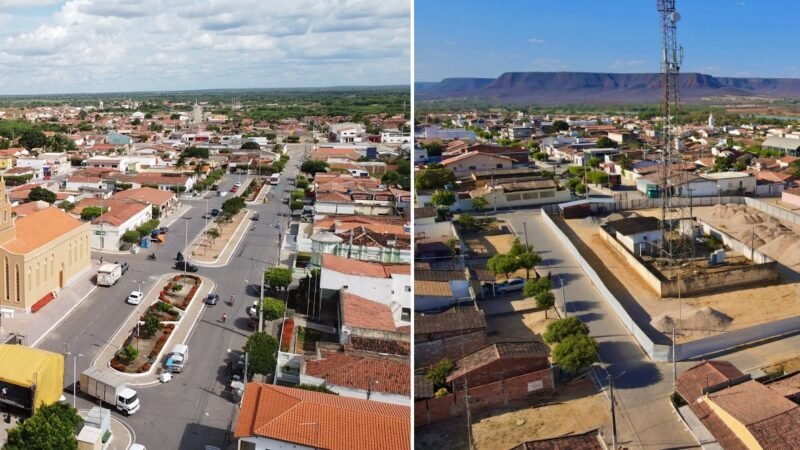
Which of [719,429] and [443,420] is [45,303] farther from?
[719,429]

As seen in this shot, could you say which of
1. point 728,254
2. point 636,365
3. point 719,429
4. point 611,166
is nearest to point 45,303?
point 636,365

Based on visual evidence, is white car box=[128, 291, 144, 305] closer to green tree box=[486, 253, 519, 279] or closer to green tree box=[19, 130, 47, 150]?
green tree box=[486, 253, 519, 279]

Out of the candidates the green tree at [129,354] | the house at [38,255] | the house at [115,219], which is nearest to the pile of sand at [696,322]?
the green tree at [129,354]

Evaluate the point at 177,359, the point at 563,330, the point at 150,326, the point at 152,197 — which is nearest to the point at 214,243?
the point at 152,197

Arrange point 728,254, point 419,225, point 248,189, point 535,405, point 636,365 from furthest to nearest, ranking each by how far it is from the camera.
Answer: point 248,189, point 419,225, point 728,254, point 636,365, point 535,405

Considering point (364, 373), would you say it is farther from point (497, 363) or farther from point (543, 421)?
point (543, 421)

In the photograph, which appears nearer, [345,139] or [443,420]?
[443,420]
